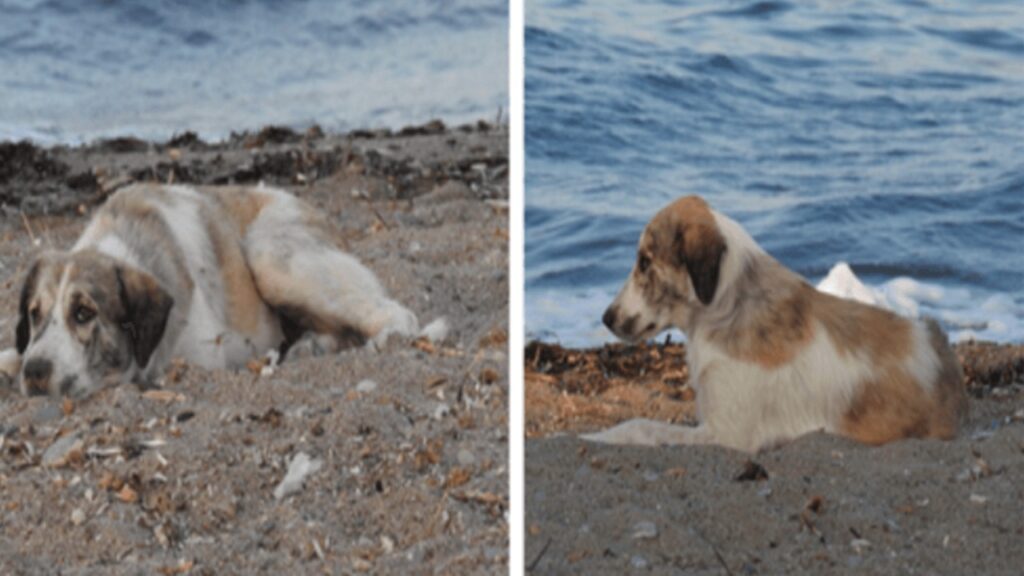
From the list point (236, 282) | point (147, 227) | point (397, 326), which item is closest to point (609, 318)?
point (397, 326)

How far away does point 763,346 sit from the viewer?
8.50ft

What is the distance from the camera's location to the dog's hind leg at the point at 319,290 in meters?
2.91

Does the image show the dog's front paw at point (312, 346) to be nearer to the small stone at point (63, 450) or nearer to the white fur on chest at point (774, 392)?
the small stone at point (63, 450)

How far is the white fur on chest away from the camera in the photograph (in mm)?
2592

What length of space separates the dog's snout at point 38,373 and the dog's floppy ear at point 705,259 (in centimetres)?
110

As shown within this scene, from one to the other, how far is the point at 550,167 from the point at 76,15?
100 centimetres

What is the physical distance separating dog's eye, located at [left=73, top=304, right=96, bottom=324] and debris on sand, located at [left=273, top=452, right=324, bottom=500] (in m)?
0.43

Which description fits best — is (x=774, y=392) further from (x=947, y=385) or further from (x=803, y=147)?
(x=803, y=147)

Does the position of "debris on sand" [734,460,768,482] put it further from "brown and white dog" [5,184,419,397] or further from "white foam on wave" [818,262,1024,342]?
"brown and white dog" [5,184,419,397]

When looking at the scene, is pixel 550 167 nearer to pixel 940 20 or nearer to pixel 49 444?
pixel 940 20

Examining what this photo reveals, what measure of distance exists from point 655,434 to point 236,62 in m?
1.12

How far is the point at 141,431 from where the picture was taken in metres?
2.68

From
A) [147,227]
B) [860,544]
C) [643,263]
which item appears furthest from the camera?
[147,227]

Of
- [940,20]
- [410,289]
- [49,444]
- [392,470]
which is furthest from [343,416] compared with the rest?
[940,20]
